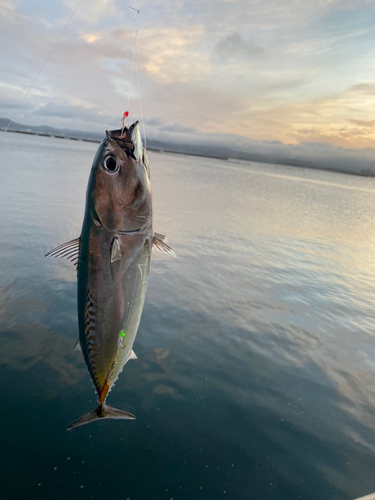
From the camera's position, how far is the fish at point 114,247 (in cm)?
278

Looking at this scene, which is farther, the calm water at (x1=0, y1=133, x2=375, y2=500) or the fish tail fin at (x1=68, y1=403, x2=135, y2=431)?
the calm water at (x1=0, y1=133, x2=375, y2=500)

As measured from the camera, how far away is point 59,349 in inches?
264

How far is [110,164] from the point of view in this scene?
9.11 ft

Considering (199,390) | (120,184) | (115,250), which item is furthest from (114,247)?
(199,390)

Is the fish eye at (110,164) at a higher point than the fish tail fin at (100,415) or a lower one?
higher

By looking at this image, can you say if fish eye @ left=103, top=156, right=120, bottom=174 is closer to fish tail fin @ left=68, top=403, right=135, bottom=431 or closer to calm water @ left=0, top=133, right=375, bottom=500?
fish tail fin @ left=68, top=403, right=135, bottom=431

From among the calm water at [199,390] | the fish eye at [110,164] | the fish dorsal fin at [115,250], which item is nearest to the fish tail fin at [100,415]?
A: the calm water at [199,390]

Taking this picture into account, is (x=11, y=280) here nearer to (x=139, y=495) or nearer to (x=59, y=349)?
(x=59, y=349)

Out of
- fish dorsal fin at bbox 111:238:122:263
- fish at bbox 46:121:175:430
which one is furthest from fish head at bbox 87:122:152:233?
fish dorsal fin at bbox 111:238:122:263

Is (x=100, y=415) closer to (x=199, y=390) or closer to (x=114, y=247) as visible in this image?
(x=114, y=247)

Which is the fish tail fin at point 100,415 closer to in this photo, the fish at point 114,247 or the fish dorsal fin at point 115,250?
the fish at point 114,247

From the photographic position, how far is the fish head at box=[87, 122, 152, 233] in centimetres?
276

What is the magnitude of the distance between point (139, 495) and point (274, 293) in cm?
812

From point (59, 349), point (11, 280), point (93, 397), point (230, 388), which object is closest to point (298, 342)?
point (230, 388)
